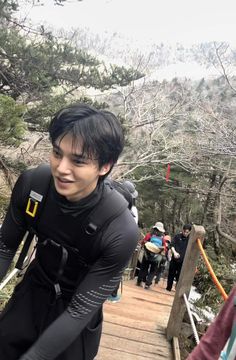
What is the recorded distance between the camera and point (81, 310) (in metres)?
1.27

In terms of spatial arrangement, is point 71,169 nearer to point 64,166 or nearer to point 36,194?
point 64,166

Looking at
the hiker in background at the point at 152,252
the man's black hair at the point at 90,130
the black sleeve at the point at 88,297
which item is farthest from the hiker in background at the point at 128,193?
the hiker in background at the point at 152,252

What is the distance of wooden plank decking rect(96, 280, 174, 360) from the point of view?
10.5 ft

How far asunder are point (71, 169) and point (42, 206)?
18 cm

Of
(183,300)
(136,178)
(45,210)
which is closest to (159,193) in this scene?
(136,178)

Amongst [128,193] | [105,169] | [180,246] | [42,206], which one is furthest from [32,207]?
→ [180,246]

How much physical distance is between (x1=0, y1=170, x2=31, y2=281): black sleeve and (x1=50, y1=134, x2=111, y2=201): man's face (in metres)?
0.14

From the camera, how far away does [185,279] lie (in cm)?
357

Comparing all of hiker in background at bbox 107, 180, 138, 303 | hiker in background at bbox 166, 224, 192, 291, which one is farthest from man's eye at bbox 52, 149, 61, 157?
hiker in background at bbox 166, 224, 192, 291

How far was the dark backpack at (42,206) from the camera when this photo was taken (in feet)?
4.14

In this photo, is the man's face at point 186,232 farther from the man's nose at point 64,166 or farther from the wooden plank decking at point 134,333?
the man's nose at point 64,166

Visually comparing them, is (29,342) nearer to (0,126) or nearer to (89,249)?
(89,249)

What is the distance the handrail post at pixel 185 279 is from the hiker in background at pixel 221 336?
225cm

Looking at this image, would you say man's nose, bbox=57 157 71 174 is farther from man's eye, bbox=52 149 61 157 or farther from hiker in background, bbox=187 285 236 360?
hiker in background, bbox=187 285 236 360
